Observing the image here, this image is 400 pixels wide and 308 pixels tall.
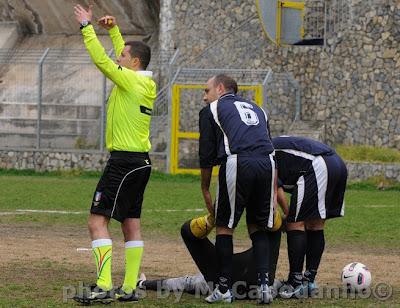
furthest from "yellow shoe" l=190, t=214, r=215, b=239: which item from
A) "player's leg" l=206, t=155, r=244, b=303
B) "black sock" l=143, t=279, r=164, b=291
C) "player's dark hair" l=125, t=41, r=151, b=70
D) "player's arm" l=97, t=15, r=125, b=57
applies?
"player's arm" l=97, t=15, r=125, b=57

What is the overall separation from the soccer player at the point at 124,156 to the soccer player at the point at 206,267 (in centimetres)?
56

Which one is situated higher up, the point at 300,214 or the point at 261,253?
the point at 300,214

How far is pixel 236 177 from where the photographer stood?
10.5 metres

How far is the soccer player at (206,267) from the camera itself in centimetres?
1097

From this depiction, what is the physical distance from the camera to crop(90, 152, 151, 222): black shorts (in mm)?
10492

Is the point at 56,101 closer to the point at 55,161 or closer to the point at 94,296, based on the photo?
the point at 55,161

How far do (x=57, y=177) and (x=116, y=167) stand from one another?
20.8 metres

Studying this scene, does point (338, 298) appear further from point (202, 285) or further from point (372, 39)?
point (372, 39)

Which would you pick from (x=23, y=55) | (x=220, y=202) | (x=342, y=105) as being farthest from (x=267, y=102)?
(x=220, y=202)

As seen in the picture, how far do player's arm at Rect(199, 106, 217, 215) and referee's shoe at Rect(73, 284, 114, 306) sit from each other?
1146 mm

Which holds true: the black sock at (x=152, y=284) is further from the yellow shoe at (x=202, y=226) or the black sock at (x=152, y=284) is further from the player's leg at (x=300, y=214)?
the player's leg at (x=300, y=214)

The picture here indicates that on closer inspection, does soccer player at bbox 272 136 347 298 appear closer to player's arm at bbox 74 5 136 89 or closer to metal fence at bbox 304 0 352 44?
player's arm at bbox 74 5 136 89

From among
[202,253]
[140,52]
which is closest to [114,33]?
[140,52]

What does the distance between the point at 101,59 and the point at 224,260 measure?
1.90m
